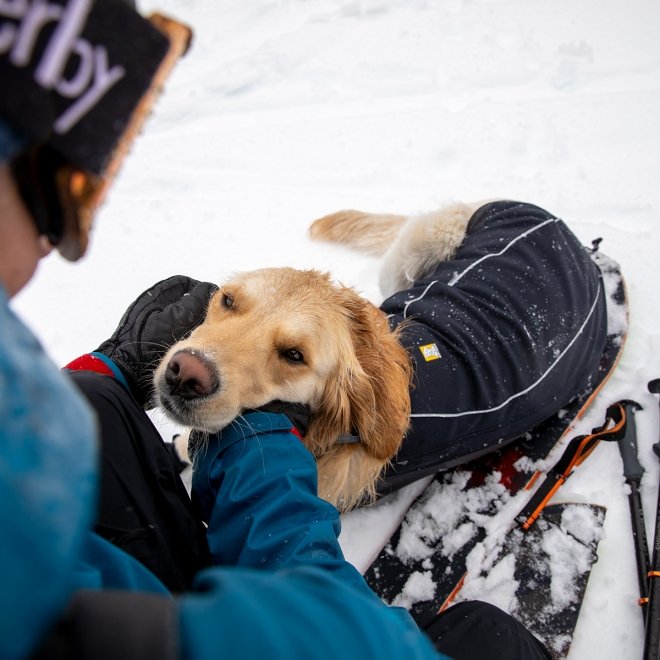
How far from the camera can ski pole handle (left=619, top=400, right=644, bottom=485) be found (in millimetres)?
2417

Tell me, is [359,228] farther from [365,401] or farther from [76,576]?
[76,576]

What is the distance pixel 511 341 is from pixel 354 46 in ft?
14.2

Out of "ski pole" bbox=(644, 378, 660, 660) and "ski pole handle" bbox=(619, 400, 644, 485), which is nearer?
"ski pole" bbox=(644, 378, 660, 660)

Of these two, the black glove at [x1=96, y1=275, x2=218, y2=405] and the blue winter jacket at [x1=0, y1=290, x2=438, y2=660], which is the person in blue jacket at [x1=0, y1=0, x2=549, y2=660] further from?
the black glove at [x1=96, y1=275, x2=218, y2=405]

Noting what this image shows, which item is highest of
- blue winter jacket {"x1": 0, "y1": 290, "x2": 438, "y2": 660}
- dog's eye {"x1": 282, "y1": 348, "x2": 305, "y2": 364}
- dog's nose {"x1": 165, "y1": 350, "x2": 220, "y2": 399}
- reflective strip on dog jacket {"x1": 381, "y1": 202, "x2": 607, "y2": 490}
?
blue winter jacket {"x1": 0, "y1": 290, "x2": 438, "y2": 660}

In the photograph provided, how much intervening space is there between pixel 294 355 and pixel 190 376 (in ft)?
1.55

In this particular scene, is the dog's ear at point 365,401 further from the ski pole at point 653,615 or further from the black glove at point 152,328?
the ski pole at point 653,615

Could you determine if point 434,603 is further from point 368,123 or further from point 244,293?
point 368,123

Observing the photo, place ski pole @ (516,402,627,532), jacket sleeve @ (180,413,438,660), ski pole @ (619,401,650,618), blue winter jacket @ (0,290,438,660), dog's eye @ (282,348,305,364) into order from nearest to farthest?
blue winter jacket @ (0,290,438,660)
jacket sleeve @ (180,413,438,660)
dog's eye @ (282,348,305,364)
ski pole @ (619,401,650,618)
ski pole @ (516,402,627,532)

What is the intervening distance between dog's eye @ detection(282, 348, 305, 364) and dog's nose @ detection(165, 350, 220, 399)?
35 cm

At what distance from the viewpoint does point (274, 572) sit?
1.21 meters

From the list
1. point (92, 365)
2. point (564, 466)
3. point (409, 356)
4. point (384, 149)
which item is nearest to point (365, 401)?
point (409, 356)

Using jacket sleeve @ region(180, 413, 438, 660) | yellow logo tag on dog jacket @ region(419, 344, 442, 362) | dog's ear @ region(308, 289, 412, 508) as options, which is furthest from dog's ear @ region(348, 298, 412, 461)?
jacket sleeve @ region(180, 413, 438, 660)

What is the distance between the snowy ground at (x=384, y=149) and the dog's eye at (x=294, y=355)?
97 cm
